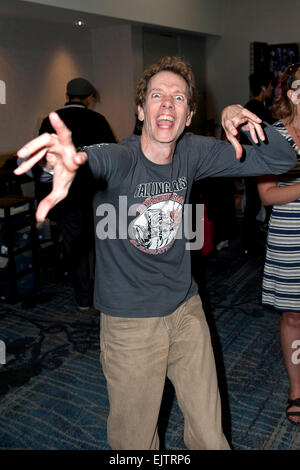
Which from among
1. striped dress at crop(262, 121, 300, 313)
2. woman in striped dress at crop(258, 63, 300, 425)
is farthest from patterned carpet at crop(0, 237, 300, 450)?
striped dress at crop(262, 121, 300, 313)

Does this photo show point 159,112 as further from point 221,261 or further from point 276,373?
point 221,261

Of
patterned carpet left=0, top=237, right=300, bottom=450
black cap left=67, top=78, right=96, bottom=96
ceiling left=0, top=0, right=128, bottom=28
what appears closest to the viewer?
patterned carpet left=0, top=237, right=300, bottom=450

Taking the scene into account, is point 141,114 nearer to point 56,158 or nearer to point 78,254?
point 56,158

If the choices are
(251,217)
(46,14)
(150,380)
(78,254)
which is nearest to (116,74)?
(46,14)

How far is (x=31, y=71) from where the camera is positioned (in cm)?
493

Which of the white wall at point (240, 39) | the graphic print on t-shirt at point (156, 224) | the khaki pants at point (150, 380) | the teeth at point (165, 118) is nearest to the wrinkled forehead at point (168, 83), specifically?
the teeth at point (165, 118)

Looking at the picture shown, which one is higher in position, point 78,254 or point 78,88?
point 78,88

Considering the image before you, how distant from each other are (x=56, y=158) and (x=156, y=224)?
1.50 ft

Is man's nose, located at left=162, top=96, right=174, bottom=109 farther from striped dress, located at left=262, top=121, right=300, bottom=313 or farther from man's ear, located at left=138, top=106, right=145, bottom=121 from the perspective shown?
striped dress, located at left=262, top=121, right=300, bottom=313

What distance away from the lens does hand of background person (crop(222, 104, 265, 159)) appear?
1.47 metres

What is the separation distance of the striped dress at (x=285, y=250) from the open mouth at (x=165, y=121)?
650 mm

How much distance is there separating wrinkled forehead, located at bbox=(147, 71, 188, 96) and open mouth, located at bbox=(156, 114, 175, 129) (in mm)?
135

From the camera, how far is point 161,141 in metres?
1.46

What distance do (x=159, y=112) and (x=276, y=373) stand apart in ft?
→ 5.68
